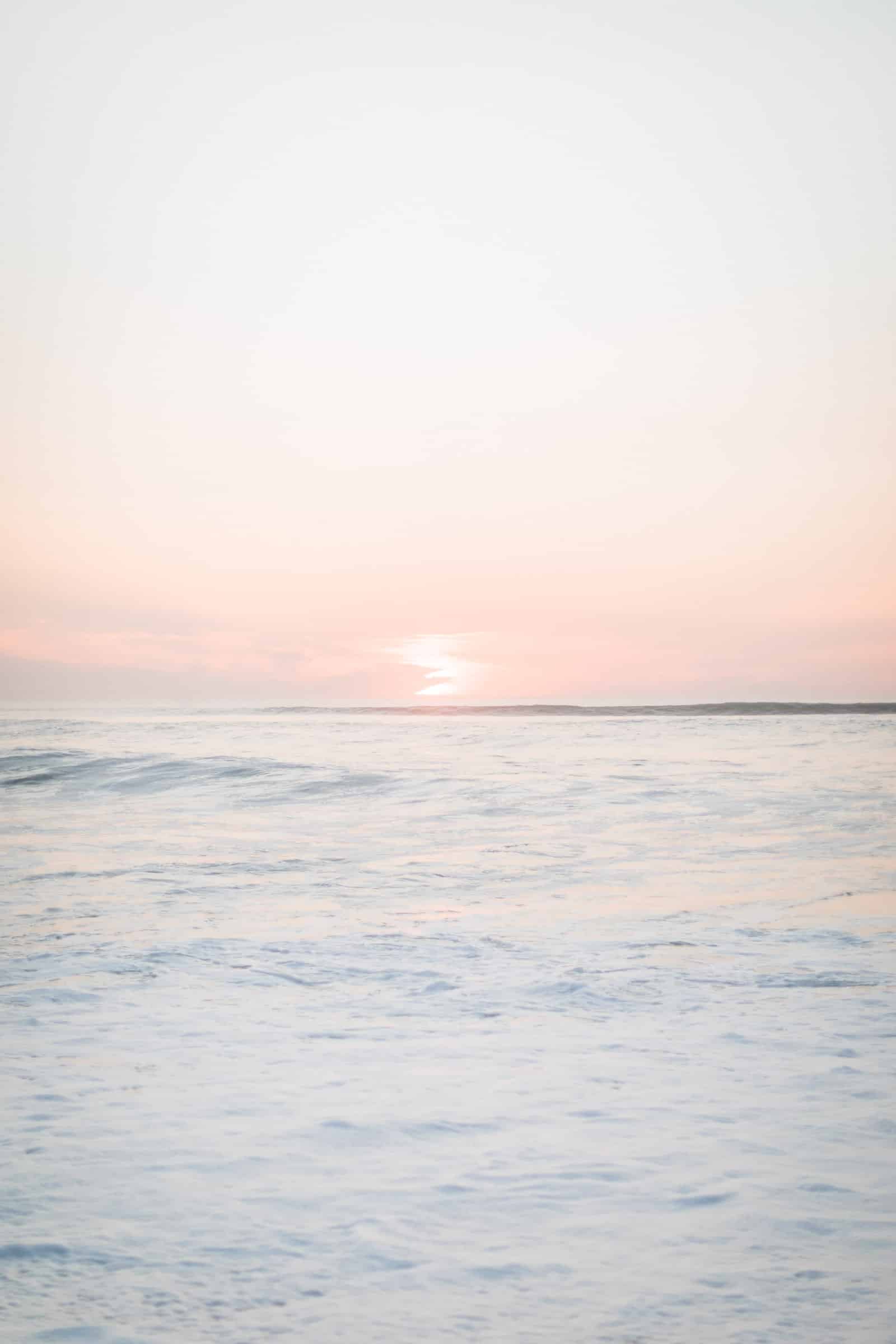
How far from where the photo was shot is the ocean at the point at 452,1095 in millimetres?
2631

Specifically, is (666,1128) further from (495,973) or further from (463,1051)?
(495,973)

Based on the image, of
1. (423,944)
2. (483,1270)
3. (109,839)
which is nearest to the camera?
(483,1270)

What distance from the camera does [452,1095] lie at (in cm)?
395

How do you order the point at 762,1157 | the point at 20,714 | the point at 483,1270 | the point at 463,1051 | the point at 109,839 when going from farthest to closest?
the point at 20,714
the point at 109,839
the point at 463,1051
the point at 762,1157
the point at 483,1270

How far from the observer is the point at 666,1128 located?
3652 mm

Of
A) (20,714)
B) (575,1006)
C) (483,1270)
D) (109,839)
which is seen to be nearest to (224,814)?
(109,839)

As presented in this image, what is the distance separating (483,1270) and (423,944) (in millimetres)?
3985

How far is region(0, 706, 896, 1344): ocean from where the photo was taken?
2631 mm

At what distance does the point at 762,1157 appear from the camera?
3.41 meters

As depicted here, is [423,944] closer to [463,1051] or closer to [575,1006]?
[575,1006]

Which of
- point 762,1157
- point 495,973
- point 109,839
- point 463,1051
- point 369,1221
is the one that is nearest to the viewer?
point 369,1221

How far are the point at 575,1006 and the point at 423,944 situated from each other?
65.3 inches

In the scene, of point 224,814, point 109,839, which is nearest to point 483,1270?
point 109,839

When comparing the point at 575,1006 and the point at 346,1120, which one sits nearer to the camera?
the point at 346,1120
